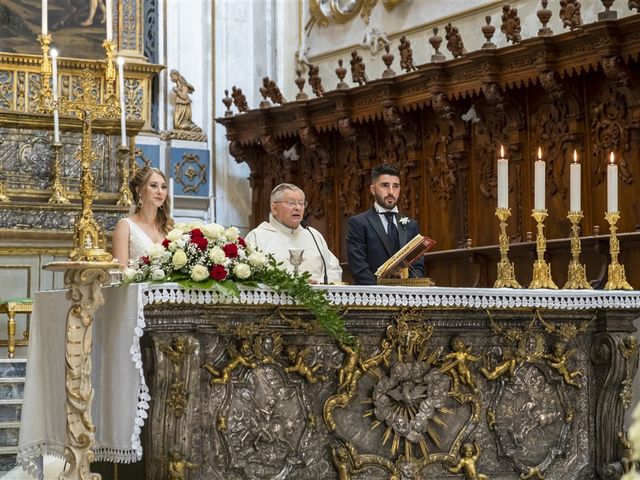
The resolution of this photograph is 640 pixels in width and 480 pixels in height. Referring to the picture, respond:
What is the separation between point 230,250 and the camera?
6039 millimetres

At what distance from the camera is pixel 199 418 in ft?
19.8

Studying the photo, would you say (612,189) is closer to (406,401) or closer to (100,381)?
(406,401)

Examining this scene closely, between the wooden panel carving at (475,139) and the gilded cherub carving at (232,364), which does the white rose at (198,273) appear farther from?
the wooden panel carving at (475,139)

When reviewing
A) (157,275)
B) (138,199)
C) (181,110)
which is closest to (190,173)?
(181,110)

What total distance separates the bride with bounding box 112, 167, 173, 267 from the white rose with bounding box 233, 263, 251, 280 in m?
1.40

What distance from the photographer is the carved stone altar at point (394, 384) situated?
5988 millimetres

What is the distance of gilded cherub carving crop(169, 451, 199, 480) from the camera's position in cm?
585

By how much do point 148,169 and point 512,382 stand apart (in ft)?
8.12

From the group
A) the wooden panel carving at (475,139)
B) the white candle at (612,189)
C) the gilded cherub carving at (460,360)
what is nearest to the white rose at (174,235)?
the gilded cherub carving at (460,360)

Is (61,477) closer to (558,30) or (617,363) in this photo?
(617,363)

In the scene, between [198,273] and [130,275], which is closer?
[198,273]

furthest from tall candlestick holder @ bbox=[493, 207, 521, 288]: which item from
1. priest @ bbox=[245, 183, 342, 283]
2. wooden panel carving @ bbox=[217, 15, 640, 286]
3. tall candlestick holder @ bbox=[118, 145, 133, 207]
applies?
tall candlestick holder @ bbox=[118, 145, 133, 207]

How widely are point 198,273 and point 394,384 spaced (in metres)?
1.40

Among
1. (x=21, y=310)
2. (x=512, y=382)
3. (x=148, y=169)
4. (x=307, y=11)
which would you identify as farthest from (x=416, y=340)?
(x=307, y=11)
